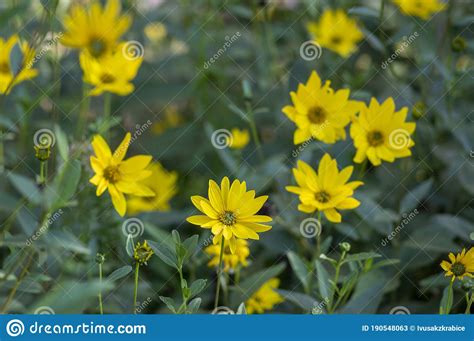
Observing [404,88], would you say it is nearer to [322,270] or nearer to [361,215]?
[361,215]

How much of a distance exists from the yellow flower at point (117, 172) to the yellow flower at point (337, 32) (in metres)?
0.83

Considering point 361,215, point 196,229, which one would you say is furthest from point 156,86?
Answer: point 361,215

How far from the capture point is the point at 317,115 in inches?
54.4

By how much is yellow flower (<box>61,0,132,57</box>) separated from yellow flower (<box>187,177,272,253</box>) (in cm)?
82

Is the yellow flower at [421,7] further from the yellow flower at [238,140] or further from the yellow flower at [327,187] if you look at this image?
the yellow flower at [327,187]

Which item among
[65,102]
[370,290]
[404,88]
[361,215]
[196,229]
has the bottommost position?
[370,290]

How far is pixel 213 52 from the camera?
2.11 metres

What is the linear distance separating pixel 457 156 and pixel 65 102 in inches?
43.2

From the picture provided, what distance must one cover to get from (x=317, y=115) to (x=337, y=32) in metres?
0.76

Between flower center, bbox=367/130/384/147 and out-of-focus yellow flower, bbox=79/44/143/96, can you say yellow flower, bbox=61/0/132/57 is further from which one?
flower center, bbox=367/130/384/147

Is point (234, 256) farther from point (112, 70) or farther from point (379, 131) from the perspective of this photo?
point (112, 70)

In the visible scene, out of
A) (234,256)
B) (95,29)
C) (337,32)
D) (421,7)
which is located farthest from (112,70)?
(421,7)

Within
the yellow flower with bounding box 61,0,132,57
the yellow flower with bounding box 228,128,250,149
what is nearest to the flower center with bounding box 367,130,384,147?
the yellow flower with bounding box 228,128,250,149

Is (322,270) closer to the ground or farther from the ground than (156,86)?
closer to the ground
